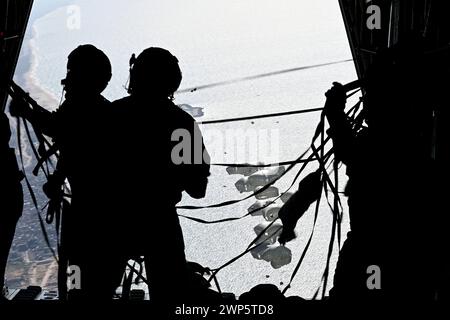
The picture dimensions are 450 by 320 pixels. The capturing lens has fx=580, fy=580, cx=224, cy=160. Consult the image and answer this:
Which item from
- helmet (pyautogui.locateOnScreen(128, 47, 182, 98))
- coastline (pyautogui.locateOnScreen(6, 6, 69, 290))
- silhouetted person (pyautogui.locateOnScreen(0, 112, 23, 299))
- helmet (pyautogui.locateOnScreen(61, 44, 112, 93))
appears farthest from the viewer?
coastline (pyautogui.locateOnScreen(6, 6, 69, 290))

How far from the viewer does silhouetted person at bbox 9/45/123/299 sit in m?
2.40

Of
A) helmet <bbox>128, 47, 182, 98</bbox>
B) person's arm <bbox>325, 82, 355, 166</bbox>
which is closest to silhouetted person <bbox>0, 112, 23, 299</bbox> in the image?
helmet <bbox>128, 47, 182, 98</bbox>

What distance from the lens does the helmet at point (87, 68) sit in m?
2.39

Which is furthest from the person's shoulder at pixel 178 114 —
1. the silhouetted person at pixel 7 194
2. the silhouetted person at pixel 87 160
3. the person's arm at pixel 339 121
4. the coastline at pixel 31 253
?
the coastline at pixel 31 253

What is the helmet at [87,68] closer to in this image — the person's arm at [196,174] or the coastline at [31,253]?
the person's arm at [196,174]

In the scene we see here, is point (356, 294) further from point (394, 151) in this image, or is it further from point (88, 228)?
point (88, 228)

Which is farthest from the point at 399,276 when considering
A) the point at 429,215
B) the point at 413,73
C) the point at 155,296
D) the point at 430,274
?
the point at 155,296

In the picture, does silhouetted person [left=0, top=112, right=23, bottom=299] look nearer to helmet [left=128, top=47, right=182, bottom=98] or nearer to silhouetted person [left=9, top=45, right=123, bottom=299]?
silhouetted person [left=9, top=45, right=123, bottom=299]

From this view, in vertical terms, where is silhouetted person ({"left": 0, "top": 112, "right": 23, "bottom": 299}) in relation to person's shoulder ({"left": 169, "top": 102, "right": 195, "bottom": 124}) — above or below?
below

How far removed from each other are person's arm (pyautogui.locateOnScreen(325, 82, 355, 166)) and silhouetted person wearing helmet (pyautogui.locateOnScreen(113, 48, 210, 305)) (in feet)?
1.78

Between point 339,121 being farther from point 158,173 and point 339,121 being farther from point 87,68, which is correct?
point 87,68

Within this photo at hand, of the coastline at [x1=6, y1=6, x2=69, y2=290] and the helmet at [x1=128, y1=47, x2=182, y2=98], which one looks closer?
the helmet at [x1=128, y1=47, x2=182, y2=98]

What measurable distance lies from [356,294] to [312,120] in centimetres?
1199

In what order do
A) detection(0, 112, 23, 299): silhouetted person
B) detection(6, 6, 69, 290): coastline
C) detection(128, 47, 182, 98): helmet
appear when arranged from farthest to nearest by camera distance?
detection(6, 6, 69, 290): coastline → detection(0, 112, 23, 299): silhouetted person → detection(128, 47, 182, 98): helmet
